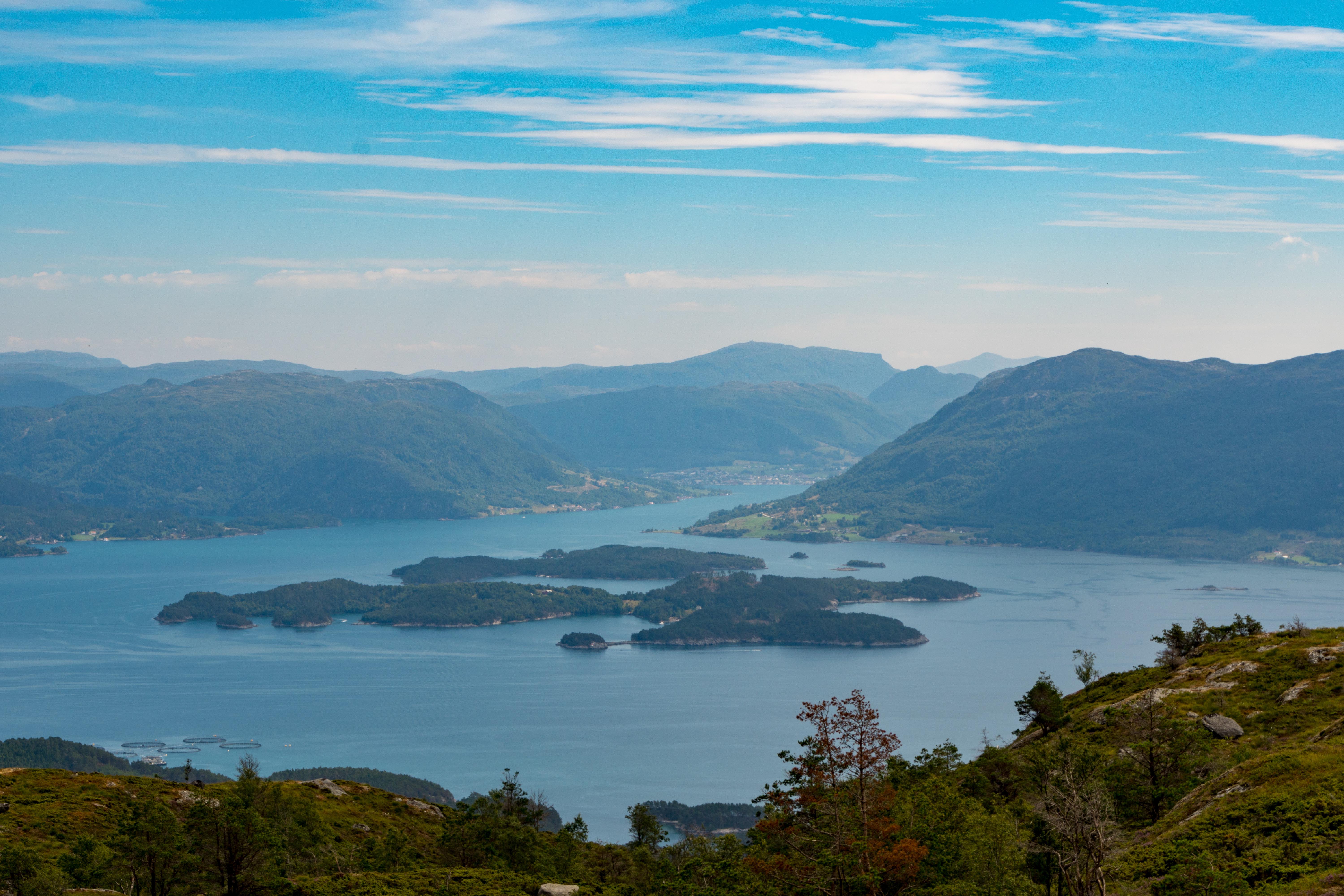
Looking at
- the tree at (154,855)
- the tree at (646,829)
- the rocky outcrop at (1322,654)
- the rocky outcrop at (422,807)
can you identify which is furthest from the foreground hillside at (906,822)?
the tree at (646,829)

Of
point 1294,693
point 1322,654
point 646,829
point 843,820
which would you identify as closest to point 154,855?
point 843,820

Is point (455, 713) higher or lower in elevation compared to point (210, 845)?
lower


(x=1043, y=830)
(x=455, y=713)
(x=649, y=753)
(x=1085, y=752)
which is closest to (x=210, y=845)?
(x=1043, y=830)

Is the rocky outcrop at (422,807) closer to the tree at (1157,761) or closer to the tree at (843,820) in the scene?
the tree at (843,820)

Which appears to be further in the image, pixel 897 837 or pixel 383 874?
pixel 383 874

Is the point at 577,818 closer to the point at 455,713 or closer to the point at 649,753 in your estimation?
the point at 649,753

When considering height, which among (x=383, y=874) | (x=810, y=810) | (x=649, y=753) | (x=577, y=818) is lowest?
(x=649, y=753)

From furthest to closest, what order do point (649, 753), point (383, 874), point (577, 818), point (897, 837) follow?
point (649, 753) → point (577, 818) → point (383, 874) → point (897, 837)
